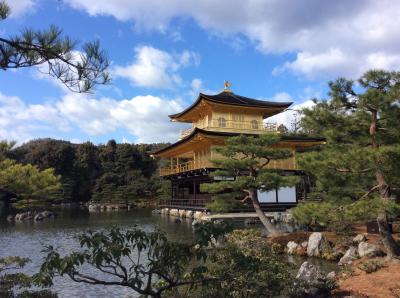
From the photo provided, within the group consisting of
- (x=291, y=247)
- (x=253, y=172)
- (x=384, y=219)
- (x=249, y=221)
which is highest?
(x=253, y=172)

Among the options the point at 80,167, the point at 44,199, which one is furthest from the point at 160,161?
the point at 44,199

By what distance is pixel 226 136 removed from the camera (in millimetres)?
23109

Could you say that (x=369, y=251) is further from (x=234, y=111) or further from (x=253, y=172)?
(x=234, y=111)

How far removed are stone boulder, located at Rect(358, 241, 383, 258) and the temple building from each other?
1338 cm

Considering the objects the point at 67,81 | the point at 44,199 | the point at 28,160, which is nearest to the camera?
the point at 67,81

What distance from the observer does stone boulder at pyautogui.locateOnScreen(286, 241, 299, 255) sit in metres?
11.3

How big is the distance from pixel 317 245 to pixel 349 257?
1334 mm

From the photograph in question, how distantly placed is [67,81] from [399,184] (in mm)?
7606

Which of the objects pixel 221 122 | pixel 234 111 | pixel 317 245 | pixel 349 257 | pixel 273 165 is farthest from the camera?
pixel 234 111

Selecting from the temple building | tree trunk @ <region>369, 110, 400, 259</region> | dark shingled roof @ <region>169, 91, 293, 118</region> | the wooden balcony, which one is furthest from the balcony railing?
tree trunk @ <region>369, 110, 400, 259</region>

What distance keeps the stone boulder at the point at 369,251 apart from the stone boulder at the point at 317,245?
1348 mm

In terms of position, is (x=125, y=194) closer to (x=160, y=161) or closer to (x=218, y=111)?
(x=160, y=161)

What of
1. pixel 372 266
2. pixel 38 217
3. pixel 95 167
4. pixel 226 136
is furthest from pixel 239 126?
pixel 95 167

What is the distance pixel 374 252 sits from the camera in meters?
9.13
